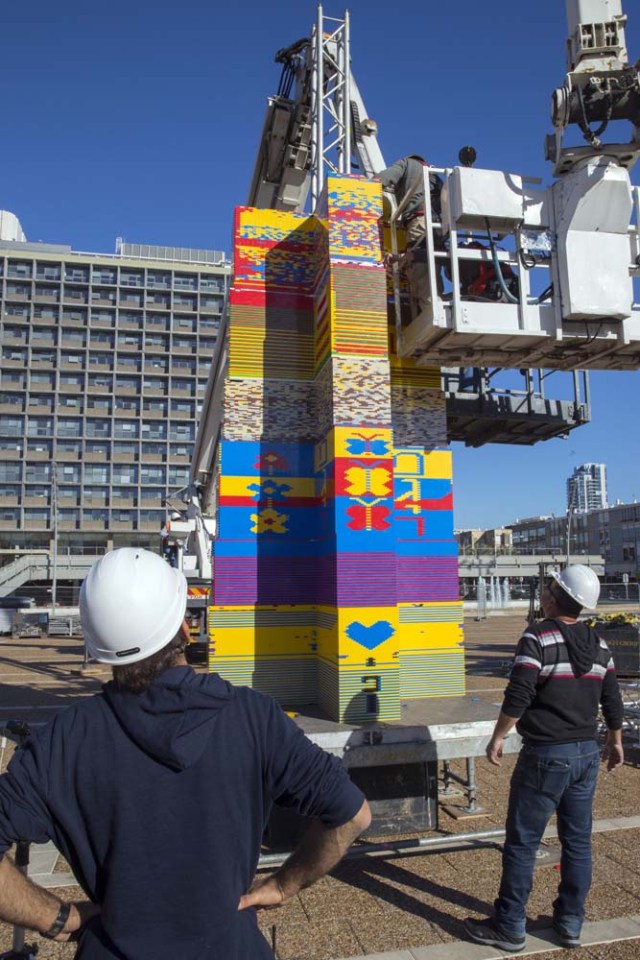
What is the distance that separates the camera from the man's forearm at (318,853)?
6.39 ft

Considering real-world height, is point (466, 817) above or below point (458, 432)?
below

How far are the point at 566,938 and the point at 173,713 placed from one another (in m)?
3.39

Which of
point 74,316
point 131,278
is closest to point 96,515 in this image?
point 74,316

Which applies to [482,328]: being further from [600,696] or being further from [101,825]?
[101,825]

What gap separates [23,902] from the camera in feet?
6.10

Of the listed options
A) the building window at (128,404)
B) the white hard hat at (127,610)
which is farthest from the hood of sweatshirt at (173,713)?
the building window at (128,404)

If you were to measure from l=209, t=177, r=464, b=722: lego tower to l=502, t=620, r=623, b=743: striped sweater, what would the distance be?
5.83ft

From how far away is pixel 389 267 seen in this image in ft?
24.0

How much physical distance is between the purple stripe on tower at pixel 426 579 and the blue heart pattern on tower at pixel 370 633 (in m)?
0.92

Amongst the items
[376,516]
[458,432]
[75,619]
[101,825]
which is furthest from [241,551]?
[75,619]

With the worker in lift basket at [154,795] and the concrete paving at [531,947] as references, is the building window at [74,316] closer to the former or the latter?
the concrete paving at [531,947]

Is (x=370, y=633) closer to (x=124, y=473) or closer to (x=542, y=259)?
(x=542, y=259)

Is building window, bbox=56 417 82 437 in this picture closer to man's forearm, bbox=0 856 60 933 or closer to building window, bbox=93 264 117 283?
building window, bbox=93 264 117 283

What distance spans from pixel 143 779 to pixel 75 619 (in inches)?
1119
